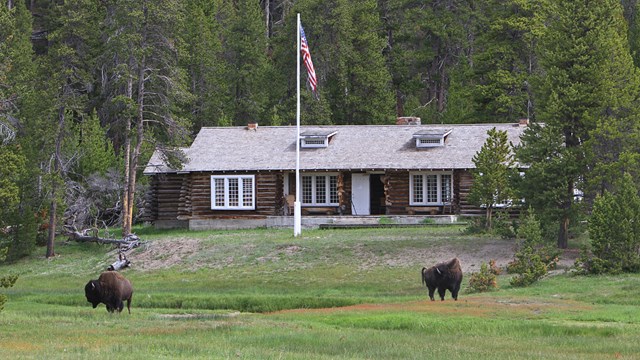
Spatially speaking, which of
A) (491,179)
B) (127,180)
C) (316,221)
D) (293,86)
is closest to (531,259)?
(491,179)

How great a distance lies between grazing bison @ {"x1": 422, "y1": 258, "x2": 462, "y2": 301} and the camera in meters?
33.9

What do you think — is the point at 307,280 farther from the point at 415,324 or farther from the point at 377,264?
the point at 415,324

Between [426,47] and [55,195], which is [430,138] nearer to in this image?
[55,195]

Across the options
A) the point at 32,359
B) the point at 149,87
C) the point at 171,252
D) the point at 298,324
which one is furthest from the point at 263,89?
the point at 32,359

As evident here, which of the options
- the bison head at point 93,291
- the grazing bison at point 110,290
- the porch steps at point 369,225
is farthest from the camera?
the porch steps at point 369,225

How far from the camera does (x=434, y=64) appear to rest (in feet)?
301

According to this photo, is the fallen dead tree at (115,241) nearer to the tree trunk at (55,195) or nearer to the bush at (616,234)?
the tree trunk at (55,195)

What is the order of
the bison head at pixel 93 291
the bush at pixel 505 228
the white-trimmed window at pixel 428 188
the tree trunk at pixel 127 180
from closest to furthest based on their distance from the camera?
the bison head at pixel 93 291, the bush at pixel 505 228, the tree trunk at pixel 127 180, the white-trimmed window at pixel 428 188

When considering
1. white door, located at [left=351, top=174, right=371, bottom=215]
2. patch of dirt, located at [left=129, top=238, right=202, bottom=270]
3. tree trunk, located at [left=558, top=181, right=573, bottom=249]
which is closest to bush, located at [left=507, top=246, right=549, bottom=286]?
tree trunk, located at [left=558, top=181, right=573, bottom=249]

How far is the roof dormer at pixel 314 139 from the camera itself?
6222 centimetres

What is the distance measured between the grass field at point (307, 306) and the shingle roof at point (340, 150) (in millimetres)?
4718

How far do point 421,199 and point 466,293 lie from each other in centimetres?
2302

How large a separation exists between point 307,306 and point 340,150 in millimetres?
25483

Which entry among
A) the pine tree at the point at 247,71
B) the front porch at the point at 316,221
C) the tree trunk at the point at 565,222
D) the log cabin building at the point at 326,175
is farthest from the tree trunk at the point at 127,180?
the tree trunk at the point at 565,222
